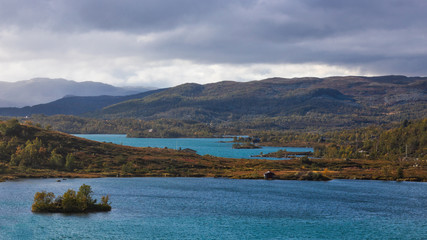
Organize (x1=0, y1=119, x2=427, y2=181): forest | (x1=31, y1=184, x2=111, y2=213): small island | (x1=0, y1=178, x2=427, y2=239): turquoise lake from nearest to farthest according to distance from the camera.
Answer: (x1=0, y1=178, x2=427, y2=239): turquoise lake, (x1=31, y1=184, x2=111, y2=213): small island, (x1=0, y1=119, x2=427, y2=181): forest

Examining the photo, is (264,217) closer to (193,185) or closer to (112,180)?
(193,185)

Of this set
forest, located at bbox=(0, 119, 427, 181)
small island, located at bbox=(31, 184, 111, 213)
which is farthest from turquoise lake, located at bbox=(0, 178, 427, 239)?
forest, located at bbox=(0, 119, 427, 181)

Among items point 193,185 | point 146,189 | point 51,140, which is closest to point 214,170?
point 193,185

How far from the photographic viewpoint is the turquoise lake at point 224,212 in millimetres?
71375

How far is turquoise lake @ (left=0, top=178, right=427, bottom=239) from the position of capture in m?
71.4

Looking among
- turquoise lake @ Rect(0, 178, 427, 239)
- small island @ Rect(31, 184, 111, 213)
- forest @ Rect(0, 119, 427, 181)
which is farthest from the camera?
forest @ Rect(0, 119, 427, 181)

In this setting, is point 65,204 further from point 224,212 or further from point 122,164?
point 122,164

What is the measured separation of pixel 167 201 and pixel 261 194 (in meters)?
26.8

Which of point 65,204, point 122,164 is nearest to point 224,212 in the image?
point 65,204

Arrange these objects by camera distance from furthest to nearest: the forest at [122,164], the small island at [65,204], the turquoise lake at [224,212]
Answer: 1. the forest at [122,164]
2. the small island at [65,204]
3. the turquoise lake at [224,212]

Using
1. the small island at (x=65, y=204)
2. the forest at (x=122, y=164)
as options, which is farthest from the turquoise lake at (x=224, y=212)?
the forest at (x=122, y=164)

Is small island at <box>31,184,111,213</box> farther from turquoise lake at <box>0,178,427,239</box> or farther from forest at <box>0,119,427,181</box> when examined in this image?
forest at <box>0,119,427,181</box>

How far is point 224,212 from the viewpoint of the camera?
89625mm

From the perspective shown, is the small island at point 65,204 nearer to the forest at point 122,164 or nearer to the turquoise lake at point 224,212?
the turquoise lake at point 224,212
